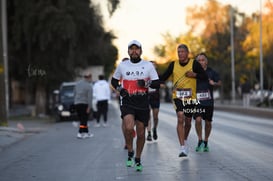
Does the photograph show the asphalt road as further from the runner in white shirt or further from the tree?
the tree

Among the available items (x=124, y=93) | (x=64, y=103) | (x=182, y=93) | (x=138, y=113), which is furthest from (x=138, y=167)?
(x=64, y=103)

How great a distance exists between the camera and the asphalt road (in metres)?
9.59

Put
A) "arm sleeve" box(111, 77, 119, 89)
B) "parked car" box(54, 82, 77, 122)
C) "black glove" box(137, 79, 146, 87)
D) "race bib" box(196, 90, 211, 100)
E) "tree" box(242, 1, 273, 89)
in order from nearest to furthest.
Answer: "black glove" box(137, 79, 146, 87) < "arm sleeve" box(111, 77, 119, 89) < "race bib" box(196, 90, 211, 100) < "parked car" box(54, 82, 77, 122) < "tree" box(242, 1, 273, 89)

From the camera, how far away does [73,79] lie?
3594 centimetres

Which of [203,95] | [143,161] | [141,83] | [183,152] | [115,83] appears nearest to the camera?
[141,83]

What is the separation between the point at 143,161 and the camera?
37.3ft

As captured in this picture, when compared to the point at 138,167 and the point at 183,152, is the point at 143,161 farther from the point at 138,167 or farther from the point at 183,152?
the point at 138,167

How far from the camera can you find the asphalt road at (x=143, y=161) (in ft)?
31.4

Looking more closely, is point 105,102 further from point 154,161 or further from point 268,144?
point 154,161

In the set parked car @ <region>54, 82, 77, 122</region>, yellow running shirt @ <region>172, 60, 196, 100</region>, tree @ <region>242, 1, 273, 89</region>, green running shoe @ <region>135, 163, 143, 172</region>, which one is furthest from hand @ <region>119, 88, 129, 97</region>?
tree @ <region>242, 1, 273, 89</region>

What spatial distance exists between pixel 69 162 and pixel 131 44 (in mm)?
2893

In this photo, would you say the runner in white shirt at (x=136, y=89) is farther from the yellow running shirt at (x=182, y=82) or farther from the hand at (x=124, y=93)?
the yellow running shirt at (x=182, y=82)

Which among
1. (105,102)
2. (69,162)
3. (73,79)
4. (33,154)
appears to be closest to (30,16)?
(73,79)

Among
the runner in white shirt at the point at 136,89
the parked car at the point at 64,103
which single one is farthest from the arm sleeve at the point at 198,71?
the parked car at the point at 64,103
